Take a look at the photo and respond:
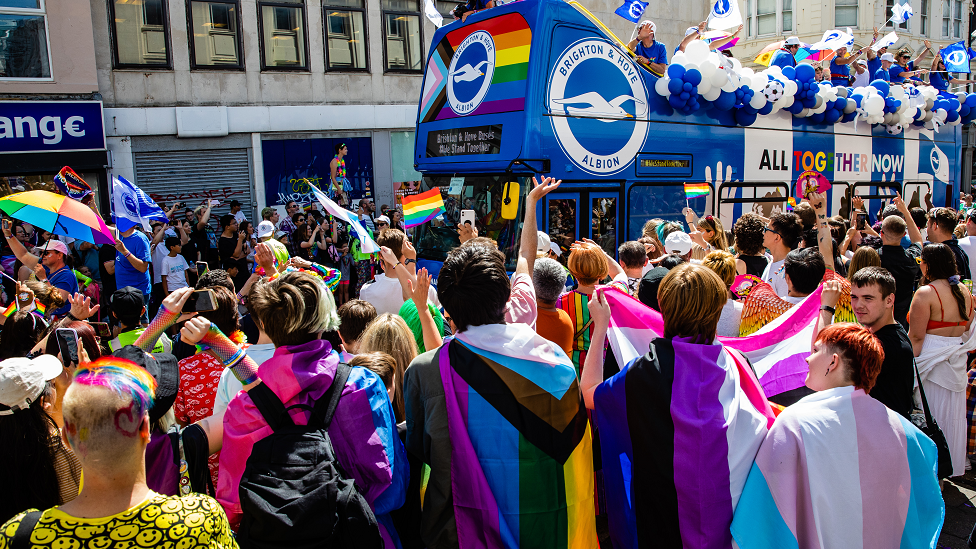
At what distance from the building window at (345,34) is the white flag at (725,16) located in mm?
9958

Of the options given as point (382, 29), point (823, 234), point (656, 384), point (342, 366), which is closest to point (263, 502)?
point (342, 366)

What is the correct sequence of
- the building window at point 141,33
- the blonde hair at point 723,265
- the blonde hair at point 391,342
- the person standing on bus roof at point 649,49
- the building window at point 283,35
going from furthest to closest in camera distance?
1. the building window at point 283,35
2. the building window at point 141,33
3. the person standing on bus roof at point 649,49
4. the blonde hair at point 723,265
5. the blonde hair at point 391,342

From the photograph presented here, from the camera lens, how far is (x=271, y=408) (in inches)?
86.0

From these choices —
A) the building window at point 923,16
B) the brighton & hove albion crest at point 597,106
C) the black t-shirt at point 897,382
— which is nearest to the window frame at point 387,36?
the brighton & hove albion crest at point 597,106

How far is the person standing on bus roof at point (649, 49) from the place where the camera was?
7254 millimetres

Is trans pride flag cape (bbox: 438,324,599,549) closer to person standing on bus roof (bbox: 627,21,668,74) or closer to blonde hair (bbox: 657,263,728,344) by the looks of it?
blonde hair (bbox: 657,263,728,344)

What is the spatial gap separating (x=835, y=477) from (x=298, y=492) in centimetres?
192

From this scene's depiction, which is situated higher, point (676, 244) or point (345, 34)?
point (345, 34)

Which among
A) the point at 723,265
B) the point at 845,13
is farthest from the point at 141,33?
the point at 845,13

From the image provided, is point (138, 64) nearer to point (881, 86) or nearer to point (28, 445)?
point (28, 445)

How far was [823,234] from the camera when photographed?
14.5 feet

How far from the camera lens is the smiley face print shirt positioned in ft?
5.31

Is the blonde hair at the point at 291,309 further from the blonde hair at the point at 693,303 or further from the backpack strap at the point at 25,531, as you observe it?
the blonde hair at the point at 693,303

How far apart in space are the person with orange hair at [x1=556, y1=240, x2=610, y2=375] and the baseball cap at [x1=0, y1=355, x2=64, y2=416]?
2641 mm
